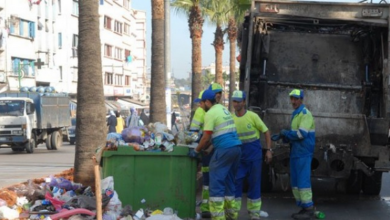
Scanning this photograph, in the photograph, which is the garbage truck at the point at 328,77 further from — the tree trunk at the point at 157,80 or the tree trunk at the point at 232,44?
the tree trunk at the point at 232,44

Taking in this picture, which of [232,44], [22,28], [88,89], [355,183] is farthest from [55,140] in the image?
[22,28]

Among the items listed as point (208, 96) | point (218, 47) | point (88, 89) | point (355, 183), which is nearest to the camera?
point (208, 96)

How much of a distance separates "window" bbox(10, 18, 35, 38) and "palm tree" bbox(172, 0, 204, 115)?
21.1 m

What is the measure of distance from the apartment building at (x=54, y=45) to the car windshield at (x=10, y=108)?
13763mm

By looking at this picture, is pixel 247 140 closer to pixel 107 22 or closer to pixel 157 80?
pixel 157 80

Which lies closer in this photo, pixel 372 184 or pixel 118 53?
pixel 372 184

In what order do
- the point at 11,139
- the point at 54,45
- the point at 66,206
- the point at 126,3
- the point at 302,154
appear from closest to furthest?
1. the point at 66,206
2. the point at 302,154
3. the point at 11,139
4. the point at 54,45
5. the point at 126,3

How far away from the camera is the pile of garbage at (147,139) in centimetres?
880

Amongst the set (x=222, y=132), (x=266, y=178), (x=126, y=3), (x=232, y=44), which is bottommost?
(x=266, y=178)

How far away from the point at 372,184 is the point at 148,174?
481 cm

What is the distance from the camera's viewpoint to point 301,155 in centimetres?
950

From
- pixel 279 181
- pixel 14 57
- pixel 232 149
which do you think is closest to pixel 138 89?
pixel 14 57

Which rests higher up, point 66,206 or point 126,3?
point 126,3

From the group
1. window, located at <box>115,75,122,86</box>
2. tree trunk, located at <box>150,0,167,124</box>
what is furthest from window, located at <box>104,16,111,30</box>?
tree trunk, located at <box>150,0,167,124</box>
